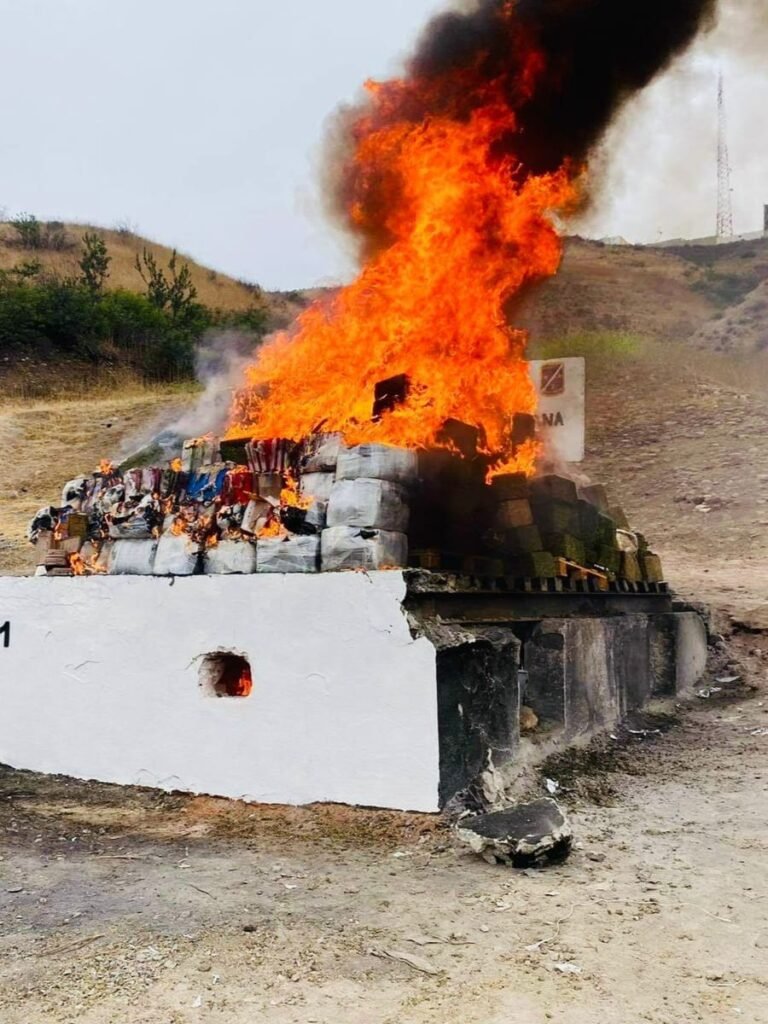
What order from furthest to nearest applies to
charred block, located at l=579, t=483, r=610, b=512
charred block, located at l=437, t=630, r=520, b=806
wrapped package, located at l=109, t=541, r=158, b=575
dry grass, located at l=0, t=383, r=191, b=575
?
dry grass, located at l=0, t=383, r=191, b=575 → charred block, located at l=579, t=483, r=610, b=512 → wrapped package, located at l=109, t=541, r=158, b=575 → charred block, located at l=437, t=630, r=520, b=806

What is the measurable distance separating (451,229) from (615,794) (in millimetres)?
5558

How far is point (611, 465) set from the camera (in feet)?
74.1

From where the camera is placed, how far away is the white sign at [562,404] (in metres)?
9.09

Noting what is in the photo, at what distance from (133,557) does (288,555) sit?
5.22 ft

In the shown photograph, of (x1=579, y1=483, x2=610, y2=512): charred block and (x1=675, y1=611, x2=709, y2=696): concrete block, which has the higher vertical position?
(x1=579, y1=483, x2=610, y2=512): charred block

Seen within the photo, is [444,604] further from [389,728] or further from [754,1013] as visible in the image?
[754,1013]

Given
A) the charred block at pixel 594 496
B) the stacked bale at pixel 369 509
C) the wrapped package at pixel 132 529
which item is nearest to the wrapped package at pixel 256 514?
the stacked bale at pixel 369 509

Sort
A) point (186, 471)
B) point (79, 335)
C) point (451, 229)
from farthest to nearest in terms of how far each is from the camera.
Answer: point (79, 335), point (451, 229), point (186, 471)

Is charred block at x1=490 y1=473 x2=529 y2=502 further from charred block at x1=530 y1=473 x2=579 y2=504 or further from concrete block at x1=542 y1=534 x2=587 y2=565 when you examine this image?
concrete block at x1=542 y1=534 x2=587 y2=565

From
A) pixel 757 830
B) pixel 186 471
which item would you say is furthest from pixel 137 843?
pixel 757 830

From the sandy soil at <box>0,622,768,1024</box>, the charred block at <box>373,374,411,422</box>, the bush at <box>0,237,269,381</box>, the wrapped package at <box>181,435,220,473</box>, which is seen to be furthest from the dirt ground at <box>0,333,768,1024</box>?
the bush at <box>0,237,269,381</box>

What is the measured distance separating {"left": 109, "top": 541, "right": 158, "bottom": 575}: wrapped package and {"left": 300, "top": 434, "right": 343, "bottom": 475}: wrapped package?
4.61ft

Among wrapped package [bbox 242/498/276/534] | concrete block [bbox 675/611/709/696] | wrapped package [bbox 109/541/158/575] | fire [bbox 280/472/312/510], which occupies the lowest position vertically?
concrete block [bbox 675/611/709/696]

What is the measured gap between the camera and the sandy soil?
322 cm
